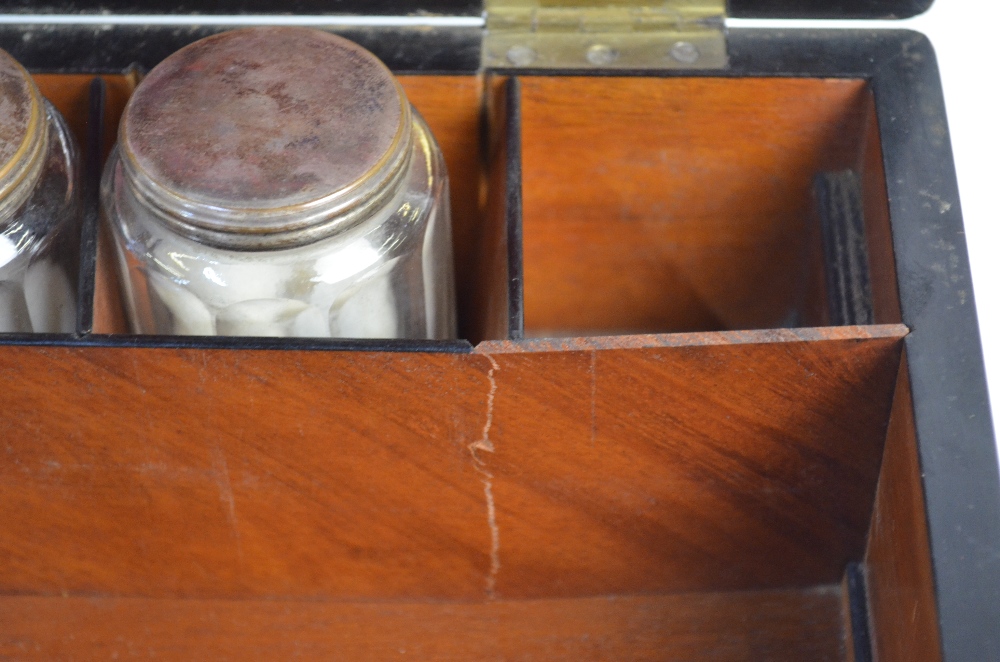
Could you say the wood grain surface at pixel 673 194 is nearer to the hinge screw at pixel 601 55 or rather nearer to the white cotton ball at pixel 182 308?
the hinge screw at pixel 601 55

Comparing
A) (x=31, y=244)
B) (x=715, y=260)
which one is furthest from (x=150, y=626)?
(x=715, y=260)

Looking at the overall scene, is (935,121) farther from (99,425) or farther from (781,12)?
(99,425)

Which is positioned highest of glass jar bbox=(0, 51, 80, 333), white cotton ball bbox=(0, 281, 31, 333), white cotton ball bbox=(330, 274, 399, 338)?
glass jar bbox=(0, 51, 80, 333)

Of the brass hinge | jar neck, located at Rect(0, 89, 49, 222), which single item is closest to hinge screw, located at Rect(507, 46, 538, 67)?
the brass hinge

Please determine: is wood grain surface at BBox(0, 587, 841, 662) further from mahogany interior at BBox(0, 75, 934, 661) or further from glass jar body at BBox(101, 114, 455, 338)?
glass jar body at BBox(101, 114, 455, 338)

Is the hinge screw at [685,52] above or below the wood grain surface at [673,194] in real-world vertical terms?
above

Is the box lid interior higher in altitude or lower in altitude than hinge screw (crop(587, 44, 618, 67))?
higher

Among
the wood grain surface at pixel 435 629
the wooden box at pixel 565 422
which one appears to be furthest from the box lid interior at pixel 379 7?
the wood grain surface at pixel 435 629
